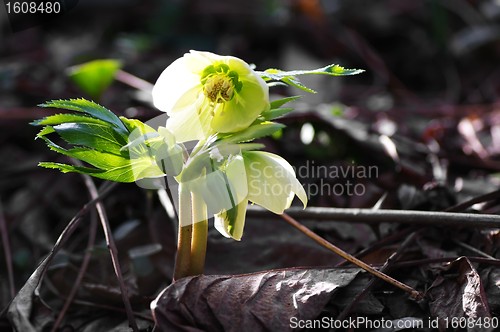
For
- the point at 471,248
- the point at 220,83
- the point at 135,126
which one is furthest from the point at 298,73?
the point at 471,248

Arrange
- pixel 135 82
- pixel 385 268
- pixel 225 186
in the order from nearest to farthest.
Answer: pixel 225 186 < pixel 385 268 < pixel 135 82

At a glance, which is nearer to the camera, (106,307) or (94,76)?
(106,307)

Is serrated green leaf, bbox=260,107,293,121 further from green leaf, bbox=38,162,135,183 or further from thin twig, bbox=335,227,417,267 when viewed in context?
thin twig, bbox=335,227,417,267

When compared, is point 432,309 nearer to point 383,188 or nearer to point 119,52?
point 383,188

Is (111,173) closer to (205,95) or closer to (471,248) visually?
(205,95)

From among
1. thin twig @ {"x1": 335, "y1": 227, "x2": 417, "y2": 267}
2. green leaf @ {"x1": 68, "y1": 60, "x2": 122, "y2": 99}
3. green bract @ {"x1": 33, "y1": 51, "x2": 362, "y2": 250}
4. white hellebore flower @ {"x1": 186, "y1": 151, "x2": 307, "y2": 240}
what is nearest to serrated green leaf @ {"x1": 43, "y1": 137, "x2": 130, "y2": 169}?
green bract @ {"x1": 33, "y1": 51, "x2": 362, "y2": 250}

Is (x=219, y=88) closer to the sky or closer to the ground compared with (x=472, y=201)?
closer to the sky
